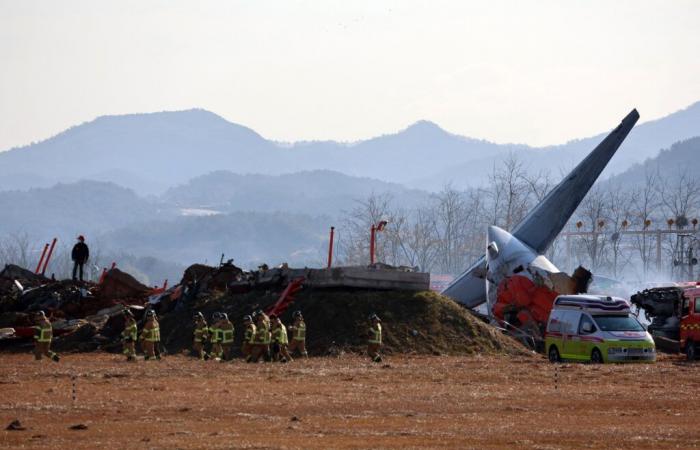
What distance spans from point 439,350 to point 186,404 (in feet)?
58.5

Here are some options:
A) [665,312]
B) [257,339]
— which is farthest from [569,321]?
[665,312]

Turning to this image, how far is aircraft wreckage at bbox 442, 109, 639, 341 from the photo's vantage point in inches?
1938

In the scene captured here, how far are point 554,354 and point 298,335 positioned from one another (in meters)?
8.60

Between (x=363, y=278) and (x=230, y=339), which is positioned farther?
(x=363, y=278)

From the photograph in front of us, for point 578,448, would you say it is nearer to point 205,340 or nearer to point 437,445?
point 437,445

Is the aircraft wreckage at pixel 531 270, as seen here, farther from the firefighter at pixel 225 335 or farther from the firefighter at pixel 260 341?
the firefighter at pixel 225 335

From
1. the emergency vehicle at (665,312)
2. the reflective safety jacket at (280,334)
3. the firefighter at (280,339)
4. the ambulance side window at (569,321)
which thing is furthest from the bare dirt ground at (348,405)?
the emergency vehicle at (665,312)

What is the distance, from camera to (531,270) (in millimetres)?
50750

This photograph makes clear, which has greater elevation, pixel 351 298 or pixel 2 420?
pixel 351 298

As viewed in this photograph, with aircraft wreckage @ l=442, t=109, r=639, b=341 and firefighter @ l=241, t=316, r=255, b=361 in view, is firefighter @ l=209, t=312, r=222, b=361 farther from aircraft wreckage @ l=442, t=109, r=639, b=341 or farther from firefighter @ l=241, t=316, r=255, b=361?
aircraft wreckage @ l=442, t=109, r=639, b=341

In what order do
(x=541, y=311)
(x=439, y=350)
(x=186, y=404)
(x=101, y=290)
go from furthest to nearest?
(x=101, y=290) < (x=541, y=311) < (x=439, y=350) < (x=186, y=404)

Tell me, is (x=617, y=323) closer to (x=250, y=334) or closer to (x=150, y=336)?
(x=250, y=334)

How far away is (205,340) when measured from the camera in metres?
41.0

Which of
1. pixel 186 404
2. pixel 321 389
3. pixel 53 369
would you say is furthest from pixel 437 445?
pixel 53 369
